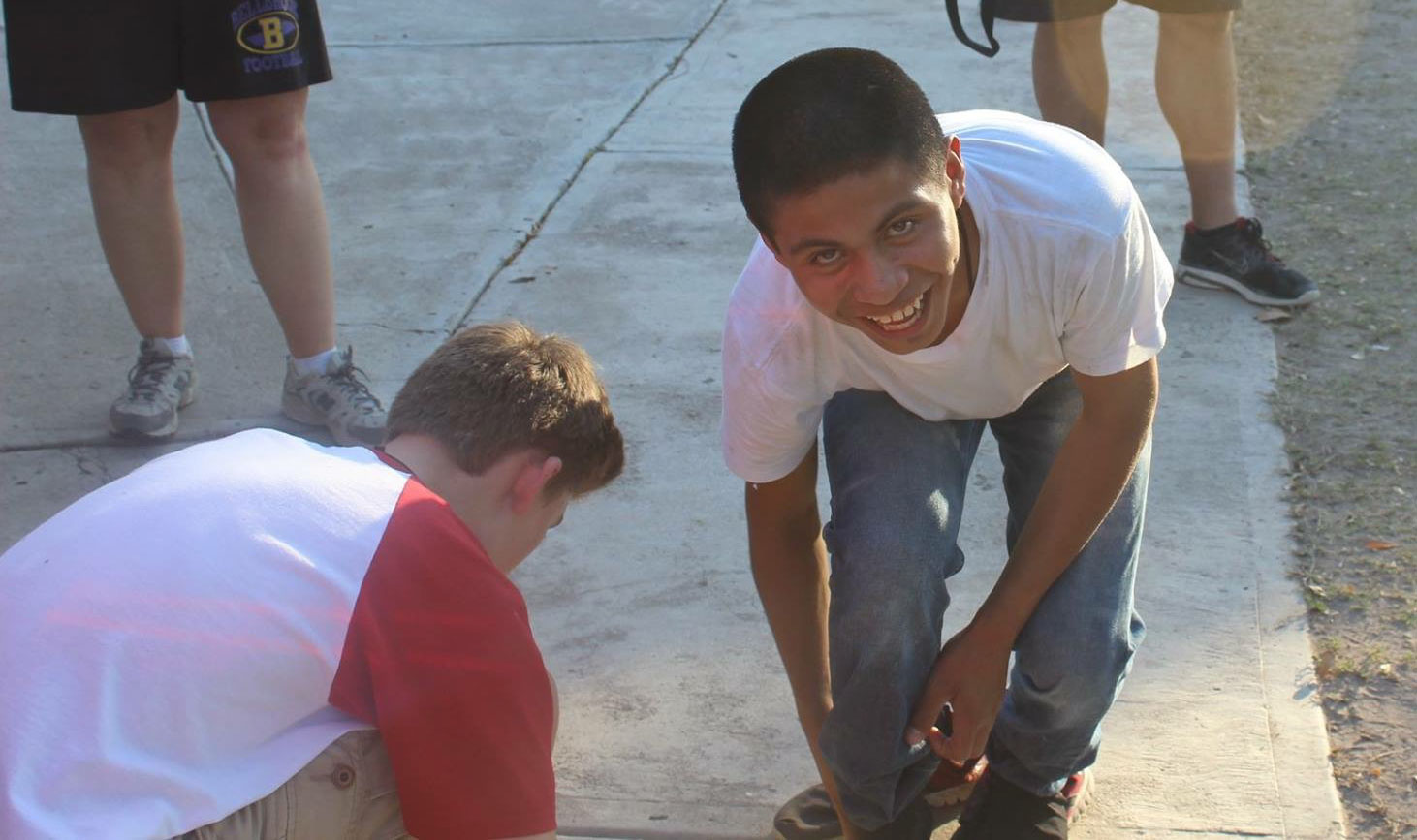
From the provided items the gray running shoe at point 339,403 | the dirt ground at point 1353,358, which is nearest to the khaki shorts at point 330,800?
the dirt ground at point 1353,358

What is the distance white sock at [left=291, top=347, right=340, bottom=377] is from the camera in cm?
342

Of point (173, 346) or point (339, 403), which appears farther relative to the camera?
point (173, 346)

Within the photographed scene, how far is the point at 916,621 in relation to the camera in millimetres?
2143

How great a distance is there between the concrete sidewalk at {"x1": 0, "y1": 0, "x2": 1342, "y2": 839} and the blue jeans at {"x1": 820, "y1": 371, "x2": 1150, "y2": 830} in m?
0.23

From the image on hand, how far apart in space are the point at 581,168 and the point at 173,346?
5.46ft

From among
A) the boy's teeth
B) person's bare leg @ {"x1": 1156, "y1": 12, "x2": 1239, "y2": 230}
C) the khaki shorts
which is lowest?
person's bare leg @ {"x1": 1156, "y1": 12, "x2": 1239, "y2": 230}

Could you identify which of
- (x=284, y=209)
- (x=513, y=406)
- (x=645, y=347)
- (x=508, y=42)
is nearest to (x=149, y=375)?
(x=284, y=209)

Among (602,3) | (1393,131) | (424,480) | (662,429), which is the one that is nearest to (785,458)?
(424,480)

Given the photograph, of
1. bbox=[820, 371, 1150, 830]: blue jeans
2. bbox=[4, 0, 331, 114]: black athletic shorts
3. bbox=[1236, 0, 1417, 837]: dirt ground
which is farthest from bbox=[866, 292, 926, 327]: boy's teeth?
bbox=[4, 0, 331, 114]: black athletic shorts

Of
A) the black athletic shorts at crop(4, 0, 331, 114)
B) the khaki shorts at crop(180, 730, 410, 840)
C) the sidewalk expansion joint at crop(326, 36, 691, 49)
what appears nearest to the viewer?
the khaki shorts at crop(180, 730, 410, 840)

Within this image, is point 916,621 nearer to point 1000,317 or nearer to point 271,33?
point 1000,317

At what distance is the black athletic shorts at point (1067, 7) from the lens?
3900 millimetres

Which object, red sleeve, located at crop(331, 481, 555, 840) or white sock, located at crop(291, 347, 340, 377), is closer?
red sleeve, located at crop(331, 481, 555, 840)

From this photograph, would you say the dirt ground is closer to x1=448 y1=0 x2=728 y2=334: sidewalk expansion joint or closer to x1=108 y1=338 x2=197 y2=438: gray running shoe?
x1=448 y1=0 x2=728 y2=334: sidewalk expansion joint
